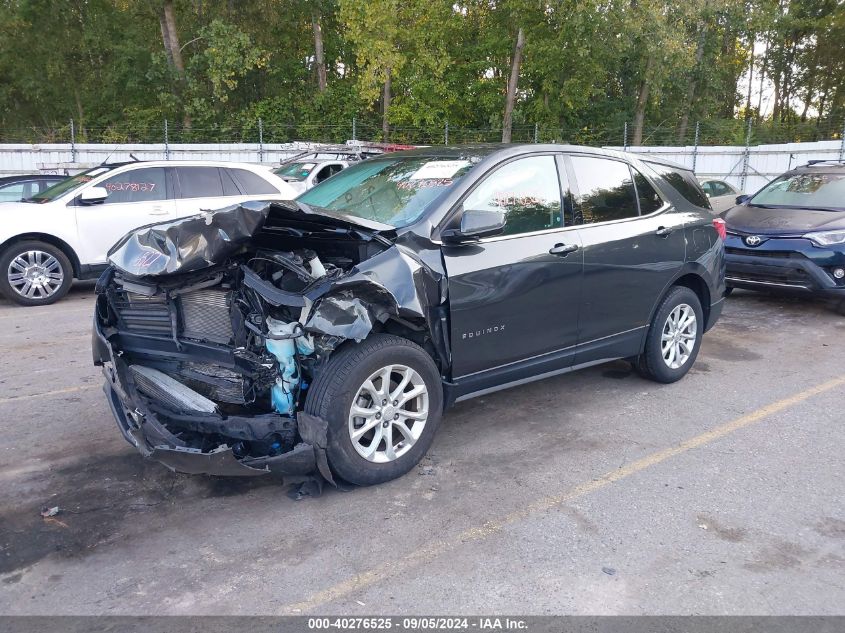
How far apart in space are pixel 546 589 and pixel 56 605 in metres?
2.01

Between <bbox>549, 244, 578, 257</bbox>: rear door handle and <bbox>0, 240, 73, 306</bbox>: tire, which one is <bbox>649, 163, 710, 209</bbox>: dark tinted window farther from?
<bbox>0, 240, 73, 306</bbox>: tire

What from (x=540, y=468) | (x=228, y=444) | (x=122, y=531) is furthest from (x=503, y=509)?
(x=122, y=531)

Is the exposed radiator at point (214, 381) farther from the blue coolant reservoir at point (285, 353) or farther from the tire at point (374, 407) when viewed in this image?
the tire at point (374, 407)

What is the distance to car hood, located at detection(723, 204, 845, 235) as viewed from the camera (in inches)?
319

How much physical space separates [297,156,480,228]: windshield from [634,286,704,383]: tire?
205cm

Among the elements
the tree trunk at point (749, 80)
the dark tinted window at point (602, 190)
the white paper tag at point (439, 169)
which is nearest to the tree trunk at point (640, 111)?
the tree trunk at point (749, 80)

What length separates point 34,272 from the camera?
8.73m

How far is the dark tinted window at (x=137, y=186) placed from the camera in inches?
361

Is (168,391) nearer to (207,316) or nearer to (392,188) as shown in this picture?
(207,316)

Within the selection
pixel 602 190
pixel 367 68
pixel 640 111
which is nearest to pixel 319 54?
pixel 367 68

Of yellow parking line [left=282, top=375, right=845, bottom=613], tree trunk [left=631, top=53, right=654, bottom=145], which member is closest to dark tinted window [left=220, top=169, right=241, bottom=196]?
yellow parking line [left=282, top=375, right=845, bottom=613]

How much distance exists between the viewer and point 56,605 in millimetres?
2809

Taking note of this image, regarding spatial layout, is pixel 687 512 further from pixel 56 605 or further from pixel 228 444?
pixel 56 605

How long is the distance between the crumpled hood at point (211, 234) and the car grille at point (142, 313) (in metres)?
0.25
